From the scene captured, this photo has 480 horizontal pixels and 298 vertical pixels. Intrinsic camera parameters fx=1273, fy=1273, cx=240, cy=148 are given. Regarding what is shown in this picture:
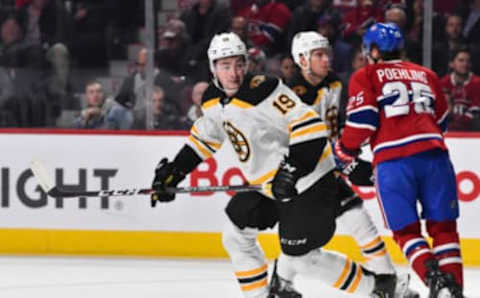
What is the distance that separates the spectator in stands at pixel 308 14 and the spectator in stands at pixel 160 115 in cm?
82

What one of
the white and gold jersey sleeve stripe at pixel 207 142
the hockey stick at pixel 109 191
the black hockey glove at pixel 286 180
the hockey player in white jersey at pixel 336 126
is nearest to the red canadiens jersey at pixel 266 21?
the hockey player in white jersey at pixel 336 126

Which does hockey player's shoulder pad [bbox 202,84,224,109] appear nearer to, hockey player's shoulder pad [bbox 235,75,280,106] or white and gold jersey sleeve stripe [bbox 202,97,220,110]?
white and gold jersey sleeve stripe [bbox 202,97,220,110]

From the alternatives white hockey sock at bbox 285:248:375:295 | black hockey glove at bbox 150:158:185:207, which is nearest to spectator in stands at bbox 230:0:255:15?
black hockey glove at bbox 150:158:185:207

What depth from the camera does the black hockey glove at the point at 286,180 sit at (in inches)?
198

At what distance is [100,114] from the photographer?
7371mm

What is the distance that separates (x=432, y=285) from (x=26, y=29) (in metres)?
3.74

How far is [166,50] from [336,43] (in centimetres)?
99

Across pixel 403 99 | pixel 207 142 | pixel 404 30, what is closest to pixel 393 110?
pixel 403 99

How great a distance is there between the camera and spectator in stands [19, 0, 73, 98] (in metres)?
7.50

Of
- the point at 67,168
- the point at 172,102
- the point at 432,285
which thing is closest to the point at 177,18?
the point at 172,102

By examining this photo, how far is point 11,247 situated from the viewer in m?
7.33

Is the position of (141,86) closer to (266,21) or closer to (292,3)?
(266,21)

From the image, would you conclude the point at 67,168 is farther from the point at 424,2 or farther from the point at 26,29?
the point at 424,2

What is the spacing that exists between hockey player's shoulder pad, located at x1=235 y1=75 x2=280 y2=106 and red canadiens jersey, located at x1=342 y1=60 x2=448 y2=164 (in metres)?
0.34
